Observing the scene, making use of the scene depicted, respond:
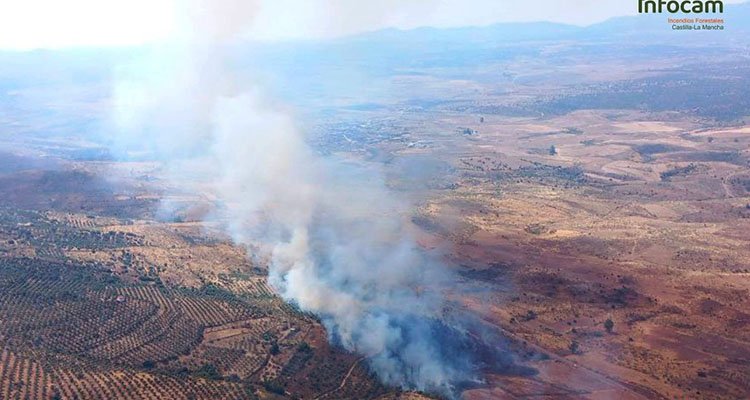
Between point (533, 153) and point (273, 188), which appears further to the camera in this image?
point (533, 153)

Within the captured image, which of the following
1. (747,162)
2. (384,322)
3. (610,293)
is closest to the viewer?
(384,322)

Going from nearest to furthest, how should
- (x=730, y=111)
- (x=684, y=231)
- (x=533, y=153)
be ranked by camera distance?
1. (x=684, y=231)
2. (x=533, y=153)
3. (x=730, y=111)

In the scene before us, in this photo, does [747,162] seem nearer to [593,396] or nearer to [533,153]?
[533,153]

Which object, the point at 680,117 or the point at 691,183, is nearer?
the point at 691,183

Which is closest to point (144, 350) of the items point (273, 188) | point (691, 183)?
point (273, 188)

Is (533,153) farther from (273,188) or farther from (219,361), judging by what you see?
(219,361)

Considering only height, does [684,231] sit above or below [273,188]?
below

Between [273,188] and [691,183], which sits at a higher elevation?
[273,188]

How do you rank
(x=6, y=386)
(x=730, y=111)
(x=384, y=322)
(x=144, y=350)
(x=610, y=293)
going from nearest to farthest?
1. (x=6, y=386)
2. (x=144, y=350)
3. (x=384, y=322)
4. (x=610, y=293)
5. (x=730, y=111)

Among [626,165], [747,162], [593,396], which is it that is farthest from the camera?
[626,165]

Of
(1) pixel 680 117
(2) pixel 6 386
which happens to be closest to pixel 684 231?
(2) pixel 6 386
